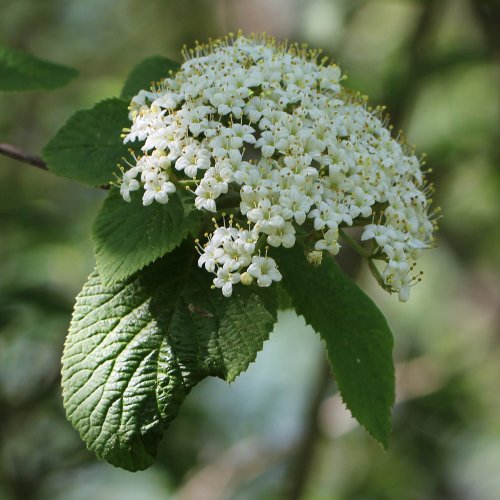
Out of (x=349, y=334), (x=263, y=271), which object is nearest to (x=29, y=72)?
(x=263, y=271)

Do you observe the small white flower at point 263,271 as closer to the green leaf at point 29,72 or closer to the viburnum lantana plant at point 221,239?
the viburnum lantana plant at point 221,239

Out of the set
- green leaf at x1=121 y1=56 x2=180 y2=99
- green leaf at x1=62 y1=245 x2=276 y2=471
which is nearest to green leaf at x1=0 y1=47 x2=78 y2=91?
green leaf at x1=121 y1=56 x2=180 y2=99

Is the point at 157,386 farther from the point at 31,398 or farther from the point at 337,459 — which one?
the point at 337,459

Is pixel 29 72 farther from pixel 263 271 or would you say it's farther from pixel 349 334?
pixel 349 334

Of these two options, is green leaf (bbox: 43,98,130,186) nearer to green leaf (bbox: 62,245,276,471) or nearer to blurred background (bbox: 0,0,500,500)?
green leaf (bbox: 62,245,276,471)

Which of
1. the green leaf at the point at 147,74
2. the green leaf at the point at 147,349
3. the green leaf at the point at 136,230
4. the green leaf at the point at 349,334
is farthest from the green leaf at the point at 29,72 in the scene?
the green leaf at the point at 349,334

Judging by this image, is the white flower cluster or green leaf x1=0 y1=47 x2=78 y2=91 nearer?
the white flower cluster

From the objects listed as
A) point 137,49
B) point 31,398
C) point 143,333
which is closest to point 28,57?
point 143,333
